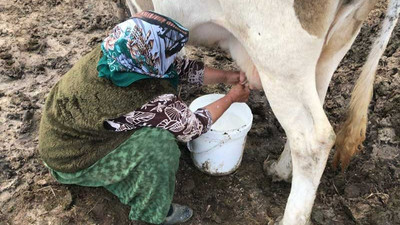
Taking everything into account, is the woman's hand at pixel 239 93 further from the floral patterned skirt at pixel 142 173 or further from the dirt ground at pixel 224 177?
the dirt ground at pixel 224 177

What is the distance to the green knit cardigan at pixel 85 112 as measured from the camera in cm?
182

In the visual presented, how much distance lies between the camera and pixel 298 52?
5.49 ft

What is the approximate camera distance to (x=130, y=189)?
206cm

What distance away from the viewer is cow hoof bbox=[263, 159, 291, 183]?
2.34m

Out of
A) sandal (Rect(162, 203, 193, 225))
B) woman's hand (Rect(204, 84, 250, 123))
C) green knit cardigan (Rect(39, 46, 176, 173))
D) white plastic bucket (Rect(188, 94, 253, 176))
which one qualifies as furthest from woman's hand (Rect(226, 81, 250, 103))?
sandal (Rect(162, 203, 193, 225))

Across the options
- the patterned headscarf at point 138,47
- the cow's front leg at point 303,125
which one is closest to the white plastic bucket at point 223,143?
the cow's front leg at point 303,125

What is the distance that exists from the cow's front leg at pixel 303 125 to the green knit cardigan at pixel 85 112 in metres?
0.48

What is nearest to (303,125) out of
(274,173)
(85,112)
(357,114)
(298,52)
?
(298,52)

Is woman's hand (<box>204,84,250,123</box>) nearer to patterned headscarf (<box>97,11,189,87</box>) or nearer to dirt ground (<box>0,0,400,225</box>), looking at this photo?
patterned headscarf (<box>97,11,189,87</box>)

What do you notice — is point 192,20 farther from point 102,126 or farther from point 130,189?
point 130,189

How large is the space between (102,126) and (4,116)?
3.96 ft

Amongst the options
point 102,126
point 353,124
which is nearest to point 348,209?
point 353,124

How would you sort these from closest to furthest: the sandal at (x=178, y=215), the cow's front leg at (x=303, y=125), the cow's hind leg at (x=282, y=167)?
the cow's front leg at (x=303, y=125) → the sandal at (x=178, y=215) → the cow's hind leg at (x=282, y=167)

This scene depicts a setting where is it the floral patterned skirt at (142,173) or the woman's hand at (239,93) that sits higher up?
the woman's hand at (239,93)
